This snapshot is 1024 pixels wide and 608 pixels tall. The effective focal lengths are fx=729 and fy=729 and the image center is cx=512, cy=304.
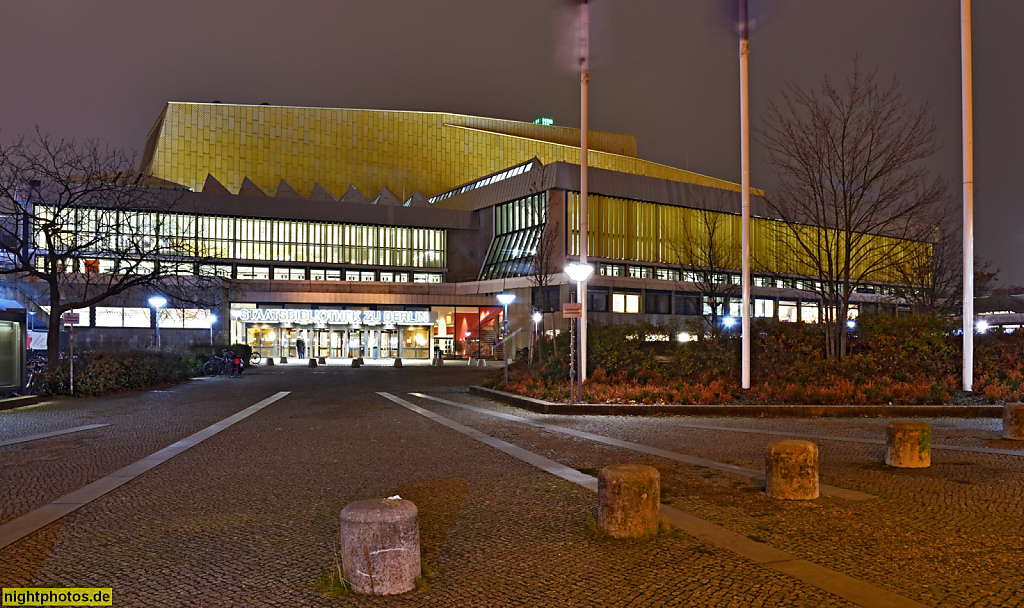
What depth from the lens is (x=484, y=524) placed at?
6.20 meters

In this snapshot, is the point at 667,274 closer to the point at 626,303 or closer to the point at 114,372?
the point at 626,303

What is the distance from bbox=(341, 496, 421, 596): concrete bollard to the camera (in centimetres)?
450

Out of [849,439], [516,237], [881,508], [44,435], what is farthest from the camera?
[516,237]

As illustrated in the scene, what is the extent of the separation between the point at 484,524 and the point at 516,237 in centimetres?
5832

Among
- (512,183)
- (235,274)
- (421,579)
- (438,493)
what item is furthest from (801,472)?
(235,274)

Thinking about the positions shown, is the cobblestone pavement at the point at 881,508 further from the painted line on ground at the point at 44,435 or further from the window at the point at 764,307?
the window at the point at 764,307

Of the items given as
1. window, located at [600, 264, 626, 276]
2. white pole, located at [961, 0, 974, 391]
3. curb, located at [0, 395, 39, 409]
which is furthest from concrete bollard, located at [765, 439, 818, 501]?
window, located at [600, 264, 626, 276]

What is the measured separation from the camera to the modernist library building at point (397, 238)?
57.3 metres

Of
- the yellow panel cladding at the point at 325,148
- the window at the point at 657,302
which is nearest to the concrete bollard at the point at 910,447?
the window at the point at 657,302

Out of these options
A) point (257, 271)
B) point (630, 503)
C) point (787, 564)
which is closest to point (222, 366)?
point (630, 503)

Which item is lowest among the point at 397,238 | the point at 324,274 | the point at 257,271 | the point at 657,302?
the point at 657,302

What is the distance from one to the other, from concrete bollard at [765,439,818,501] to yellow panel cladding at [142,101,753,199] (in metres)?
86.8

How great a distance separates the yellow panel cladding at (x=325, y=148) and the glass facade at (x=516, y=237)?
2752 centimetres

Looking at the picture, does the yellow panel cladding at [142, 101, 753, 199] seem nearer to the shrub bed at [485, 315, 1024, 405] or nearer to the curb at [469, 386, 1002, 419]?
the shrub bed at [485, 315, 1024, 405]
